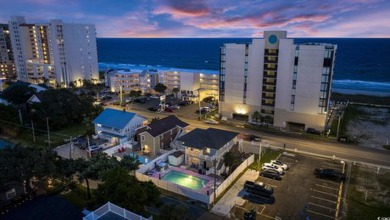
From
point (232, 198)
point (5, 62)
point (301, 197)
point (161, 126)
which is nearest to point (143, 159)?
point (161, 126)

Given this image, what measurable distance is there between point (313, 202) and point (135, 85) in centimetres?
7395

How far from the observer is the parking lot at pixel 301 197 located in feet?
93.9

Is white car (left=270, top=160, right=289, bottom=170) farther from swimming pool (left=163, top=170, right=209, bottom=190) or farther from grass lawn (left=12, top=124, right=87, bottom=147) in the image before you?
grass lawn (left=12, top=124, right=87, bottom=147)

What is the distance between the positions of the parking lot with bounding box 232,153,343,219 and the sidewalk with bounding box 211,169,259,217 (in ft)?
2.24

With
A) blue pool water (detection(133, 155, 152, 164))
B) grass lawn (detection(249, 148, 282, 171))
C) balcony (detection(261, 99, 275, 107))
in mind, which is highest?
balcony (detection(261, 99, 275, 107))

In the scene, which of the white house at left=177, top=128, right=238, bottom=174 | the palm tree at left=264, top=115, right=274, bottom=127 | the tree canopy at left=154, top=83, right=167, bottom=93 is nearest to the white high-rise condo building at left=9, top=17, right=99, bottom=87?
the tree canopy at left=154, top=83, right=167, bottom=93

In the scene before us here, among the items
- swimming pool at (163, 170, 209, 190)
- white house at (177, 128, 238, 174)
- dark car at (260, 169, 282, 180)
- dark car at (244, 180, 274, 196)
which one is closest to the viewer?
dark car at (244, 180, 274, 196)

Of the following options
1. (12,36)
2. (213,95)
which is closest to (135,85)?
(213,95)

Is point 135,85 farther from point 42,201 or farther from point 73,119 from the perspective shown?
point 42,201

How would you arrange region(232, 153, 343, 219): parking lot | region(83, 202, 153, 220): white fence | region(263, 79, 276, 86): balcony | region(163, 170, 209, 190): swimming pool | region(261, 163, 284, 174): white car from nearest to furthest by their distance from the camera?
region(83, 202, 153, 220): white fence < region(232, 153, 343, 219): parking lot < region(163, 170, 209, 190): swimming pool < region(261, 163, 284, 174): white car < region(263, 79, 276, 86): balcony

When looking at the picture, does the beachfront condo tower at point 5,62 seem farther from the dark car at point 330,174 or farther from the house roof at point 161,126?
the dark car at point 330,174

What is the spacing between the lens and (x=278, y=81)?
188 feet

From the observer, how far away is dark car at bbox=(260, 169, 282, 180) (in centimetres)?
3564

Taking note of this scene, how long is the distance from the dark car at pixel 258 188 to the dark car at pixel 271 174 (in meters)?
3.29
